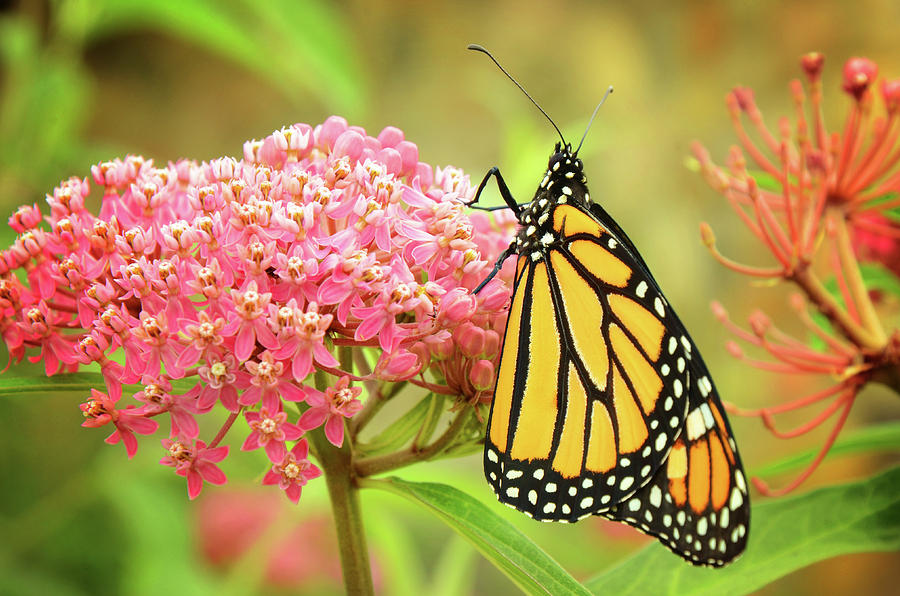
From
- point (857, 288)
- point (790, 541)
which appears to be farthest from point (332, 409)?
point (857, 288)

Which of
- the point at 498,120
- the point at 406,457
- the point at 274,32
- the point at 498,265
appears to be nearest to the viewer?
the point at 406,457

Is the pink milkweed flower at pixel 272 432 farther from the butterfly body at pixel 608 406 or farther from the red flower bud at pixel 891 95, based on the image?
the red flower bud at pixel 891 95

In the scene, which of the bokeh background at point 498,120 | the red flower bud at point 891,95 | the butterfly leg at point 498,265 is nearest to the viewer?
the butterfly leg at point 498,265

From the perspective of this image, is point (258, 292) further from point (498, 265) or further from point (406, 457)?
point (498, 265)

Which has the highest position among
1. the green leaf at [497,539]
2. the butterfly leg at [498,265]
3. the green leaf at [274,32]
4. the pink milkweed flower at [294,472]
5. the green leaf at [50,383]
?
the green leaf at [274,32]

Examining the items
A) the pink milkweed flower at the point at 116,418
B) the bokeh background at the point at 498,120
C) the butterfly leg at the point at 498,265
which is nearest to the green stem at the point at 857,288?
the butterfly leg at the point at 498,265
